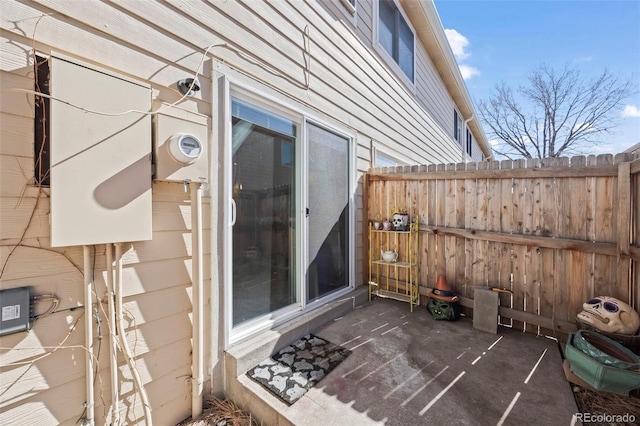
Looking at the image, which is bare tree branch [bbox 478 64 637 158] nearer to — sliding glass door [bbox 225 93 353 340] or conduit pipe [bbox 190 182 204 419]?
sliding glass door [bbox 225 93 353 340]

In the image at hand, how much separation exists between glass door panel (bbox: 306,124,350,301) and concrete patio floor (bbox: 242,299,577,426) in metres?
0.53

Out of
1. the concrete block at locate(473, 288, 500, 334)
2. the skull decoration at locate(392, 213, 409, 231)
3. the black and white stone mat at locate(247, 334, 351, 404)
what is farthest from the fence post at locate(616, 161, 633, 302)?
the black and white stone mat at locate(247, 334, 351, 404)

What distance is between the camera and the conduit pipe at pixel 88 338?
1.41m

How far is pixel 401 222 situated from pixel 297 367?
6.94ft

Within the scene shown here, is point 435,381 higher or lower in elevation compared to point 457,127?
lower

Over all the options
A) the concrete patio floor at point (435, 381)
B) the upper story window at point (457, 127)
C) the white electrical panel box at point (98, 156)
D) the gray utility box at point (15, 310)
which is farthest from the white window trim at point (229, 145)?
the upper story window at point (457, 127)

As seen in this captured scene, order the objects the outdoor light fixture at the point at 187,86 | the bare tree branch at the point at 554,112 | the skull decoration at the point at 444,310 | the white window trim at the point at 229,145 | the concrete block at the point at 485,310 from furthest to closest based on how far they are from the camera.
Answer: the bare tree branch at the point at 554,112 → the skull decoration at the point at 444,310 → the concrete block at the point at 485,310 → the white window trim at the point at 229,145 → the outdoor light fixture at the point at 187,86

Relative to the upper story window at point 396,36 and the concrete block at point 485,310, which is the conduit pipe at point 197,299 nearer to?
the concrete block at point 485,310

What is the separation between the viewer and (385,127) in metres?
4.50

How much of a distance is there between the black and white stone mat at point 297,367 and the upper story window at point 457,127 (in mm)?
9049

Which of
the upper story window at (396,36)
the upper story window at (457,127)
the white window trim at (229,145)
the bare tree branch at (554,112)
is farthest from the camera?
the bare tree branch at (554,112)

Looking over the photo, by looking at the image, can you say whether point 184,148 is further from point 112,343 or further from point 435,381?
point 435,381

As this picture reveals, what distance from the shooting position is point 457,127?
970cm

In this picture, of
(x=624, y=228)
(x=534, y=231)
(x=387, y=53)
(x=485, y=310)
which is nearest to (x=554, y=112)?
(x=387, y=53)
